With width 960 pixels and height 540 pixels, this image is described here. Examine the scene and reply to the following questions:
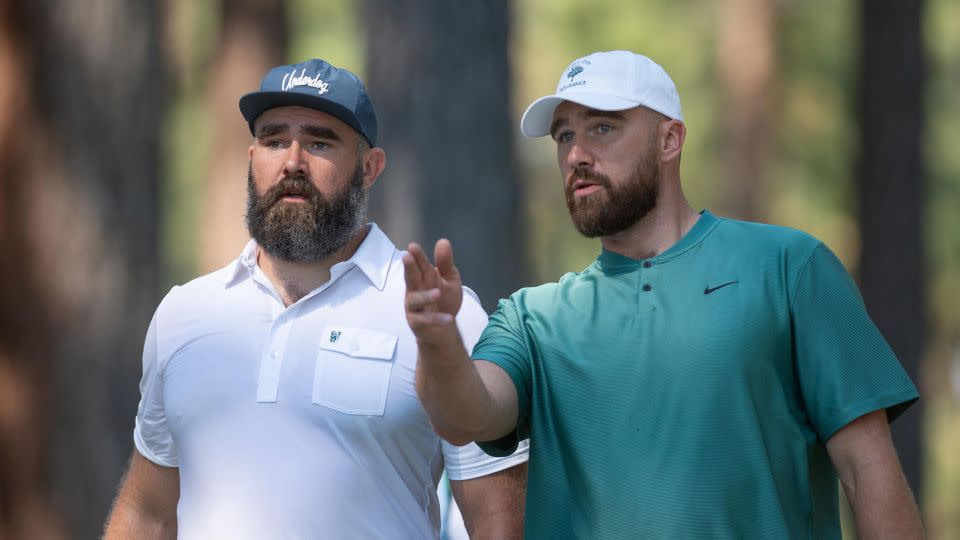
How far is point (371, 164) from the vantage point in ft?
16.5

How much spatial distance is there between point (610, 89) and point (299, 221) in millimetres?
1047

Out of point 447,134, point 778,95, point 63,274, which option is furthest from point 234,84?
point 778,95

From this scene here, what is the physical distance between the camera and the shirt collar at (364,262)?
189 inches

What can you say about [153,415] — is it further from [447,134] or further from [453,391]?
[447,134]

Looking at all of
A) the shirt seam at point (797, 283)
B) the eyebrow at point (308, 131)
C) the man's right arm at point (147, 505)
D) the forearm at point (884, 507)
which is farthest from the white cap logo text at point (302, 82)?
the forearm at point (884, 507)

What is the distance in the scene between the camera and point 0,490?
30.6ft

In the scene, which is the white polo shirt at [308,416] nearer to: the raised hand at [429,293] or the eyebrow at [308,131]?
the eyebrow at [308,131]

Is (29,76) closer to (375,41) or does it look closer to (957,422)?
(375,41)

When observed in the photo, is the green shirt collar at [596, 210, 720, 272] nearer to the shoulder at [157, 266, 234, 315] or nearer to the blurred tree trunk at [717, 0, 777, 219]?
the shoulder at [157, 266, 234, 315]

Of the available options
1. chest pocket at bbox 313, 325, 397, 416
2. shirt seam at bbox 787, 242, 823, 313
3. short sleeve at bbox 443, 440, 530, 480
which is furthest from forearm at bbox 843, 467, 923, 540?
chest pocket at bbox 313, 325, 397, 416

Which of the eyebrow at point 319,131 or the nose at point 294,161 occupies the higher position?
the eyebrow at point 319,131

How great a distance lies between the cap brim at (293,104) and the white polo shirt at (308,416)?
1.49ft

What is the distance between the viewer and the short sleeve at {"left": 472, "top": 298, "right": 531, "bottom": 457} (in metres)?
4.33

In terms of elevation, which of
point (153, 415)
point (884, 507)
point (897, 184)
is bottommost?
point (884, 507)
